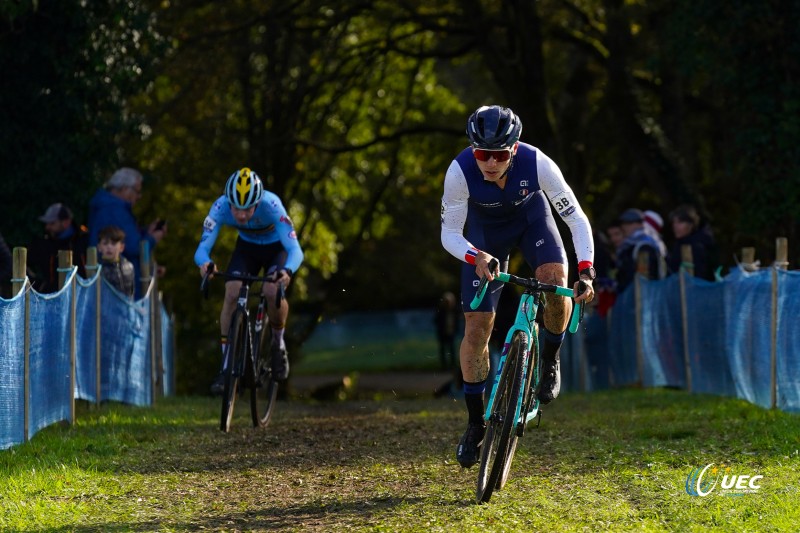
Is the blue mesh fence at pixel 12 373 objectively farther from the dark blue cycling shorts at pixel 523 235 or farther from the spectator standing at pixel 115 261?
the spectator standing at pixel 115 261

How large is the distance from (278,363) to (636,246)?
6214 millimetres

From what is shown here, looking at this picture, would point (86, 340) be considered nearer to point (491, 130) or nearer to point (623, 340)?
point (491, 130)

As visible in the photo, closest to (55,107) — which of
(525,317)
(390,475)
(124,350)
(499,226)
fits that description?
(124,350)

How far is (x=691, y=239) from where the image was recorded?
15.8 metres

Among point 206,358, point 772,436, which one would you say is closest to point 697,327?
point 772,436

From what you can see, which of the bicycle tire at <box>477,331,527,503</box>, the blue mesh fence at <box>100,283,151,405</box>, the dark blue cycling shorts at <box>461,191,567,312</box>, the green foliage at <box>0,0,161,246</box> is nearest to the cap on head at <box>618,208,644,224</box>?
the blue mesh fence at <box>100,283,151,405</box>

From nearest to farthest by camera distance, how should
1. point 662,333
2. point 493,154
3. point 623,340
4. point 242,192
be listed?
point 493,154, point 242,192, point 662,333, point 623,340

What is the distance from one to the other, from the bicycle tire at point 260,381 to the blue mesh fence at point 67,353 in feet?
5.28

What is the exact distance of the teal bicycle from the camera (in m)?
7.85

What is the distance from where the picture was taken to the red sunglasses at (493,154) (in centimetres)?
Result: 824

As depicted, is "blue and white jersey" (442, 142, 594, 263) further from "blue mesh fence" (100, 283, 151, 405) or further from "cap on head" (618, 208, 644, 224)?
"cap on head" (618, 208, 644, 224)

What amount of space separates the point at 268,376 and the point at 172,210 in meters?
18.4

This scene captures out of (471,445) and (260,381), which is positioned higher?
(260,381)

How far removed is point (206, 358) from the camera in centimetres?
3056
